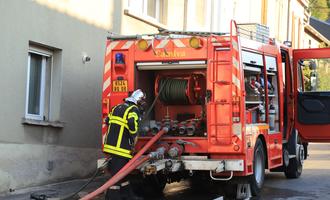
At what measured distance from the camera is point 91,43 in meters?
11.6

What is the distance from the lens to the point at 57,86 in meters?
10.6

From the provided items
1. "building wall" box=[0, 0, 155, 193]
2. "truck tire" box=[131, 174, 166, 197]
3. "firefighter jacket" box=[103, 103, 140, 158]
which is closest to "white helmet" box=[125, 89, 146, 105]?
"firefighter jacket" box=[103, 103, 140, 158]

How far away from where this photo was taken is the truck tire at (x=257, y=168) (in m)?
9.31

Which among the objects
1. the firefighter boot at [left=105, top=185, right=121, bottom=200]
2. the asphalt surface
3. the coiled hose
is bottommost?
the asphalt surface

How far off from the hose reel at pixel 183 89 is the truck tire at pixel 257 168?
1.24 meters

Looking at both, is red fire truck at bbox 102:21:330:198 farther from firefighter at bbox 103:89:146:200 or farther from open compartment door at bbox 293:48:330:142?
open compartment door at bbox 293:48:330:142

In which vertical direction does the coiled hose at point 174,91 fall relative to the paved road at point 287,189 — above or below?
above

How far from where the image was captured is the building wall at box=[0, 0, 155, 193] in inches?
366

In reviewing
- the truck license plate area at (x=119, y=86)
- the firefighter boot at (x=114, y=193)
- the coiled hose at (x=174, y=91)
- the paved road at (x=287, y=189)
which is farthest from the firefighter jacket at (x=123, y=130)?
the paved road at (x=287, y=189)

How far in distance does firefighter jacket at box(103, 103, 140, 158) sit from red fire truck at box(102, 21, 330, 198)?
0.39m

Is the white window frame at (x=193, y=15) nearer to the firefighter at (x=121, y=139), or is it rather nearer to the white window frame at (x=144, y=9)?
the white window frame at (x=144, y=9)

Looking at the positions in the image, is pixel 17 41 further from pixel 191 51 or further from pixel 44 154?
pixel 191 51

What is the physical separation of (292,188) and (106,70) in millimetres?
4447

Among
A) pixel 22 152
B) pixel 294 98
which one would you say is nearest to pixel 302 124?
pixel 294 98
